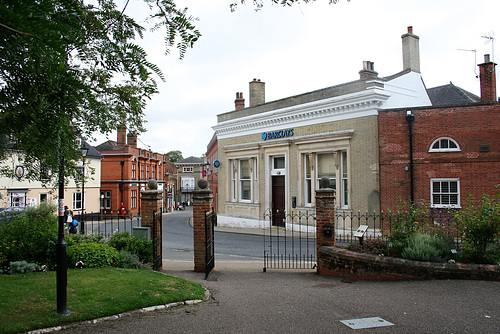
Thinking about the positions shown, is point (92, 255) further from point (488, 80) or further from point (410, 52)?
point (488, 80)

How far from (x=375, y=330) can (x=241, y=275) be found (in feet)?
17.7

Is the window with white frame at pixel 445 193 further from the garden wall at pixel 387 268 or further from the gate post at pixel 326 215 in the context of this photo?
the garden wall at pixel 387 268

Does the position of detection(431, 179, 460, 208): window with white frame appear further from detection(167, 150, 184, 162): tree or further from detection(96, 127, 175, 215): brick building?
detection(167, 150, 184, 162): tree

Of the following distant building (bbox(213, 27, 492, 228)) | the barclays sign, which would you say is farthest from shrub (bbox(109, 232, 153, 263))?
the barclays sign

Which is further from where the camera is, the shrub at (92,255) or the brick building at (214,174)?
the brick building at (214,174)

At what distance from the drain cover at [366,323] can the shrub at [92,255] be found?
241 inches

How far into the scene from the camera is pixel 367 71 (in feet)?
68.7

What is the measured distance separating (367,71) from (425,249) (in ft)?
47.6

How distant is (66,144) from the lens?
5219 millimetres

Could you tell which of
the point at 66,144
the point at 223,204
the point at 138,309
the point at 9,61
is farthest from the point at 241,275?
the point at 223,204

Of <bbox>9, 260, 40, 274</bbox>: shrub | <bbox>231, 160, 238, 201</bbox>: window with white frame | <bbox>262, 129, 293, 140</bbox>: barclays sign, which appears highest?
<bbox>262, 129, 293, 140</bbox>: barclays sign

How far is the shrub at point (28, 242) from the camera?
907 centimetres

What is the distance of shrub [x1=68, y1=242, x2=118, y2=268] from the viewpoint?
9.27 m

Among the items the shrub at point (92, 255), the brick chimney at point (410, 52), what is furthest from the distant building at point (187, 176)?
the shrub at point (92, 255)
